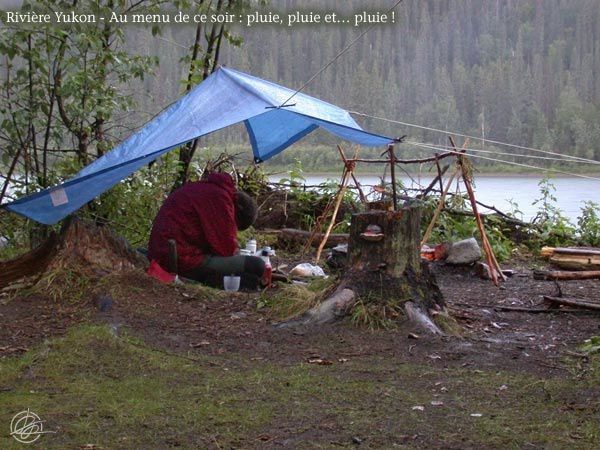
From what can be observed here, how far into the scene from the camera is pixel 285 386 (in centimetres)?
388

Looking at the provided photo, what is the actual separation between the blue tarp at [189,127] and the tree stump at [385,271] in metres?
1.53

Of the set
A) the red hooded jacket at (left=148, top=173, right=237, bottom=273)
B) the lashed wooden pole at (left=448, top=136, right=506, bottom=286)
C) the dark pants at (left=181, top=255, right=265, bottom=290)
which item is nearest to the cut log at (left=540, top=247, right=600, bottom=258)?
the lashed wooden pole at (left=448, top=136, right=506, bottom=286)

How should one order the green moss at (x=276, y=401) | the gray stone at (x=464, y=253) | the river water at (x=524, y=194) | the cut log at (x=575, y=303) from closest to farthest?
the green moss at (x=276, y=401)
the cut log at (x=575, y=303)
the gray stone at (x=464, y=253)
the river water at (x=524, y=194)

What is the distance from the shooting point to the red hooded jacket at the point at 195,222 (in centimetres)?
606

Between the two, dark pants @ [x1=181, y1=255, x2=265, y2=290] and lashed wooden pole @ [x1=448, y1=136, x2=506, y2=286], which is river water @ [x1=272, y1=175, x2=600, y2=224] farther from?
dark pants @ [x1=181, y1=255, x2=265, y2=290]

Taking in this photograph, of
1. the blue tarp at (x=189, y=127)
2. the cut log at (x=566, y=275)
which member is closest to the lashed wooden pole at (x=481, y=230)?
the cut log at (x=566, y=275)

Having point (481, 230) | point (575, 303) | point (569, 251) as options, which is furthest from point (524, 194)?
point (575, 303)

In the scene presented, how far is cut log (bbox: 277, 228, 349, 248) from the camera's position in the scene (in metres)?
8.35

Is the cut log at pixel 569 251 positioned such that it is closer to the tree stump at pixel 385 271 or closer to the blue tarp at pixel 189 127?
the blue tarp at pixel 189 127

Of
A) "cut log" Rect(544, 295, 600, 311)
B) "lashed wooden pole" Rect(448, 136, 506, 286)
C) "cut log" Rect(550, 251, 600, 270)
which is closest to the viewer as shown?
"cut log" Rect(544, 295, 600, 311)

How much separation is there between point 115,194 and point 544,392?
4.25 m

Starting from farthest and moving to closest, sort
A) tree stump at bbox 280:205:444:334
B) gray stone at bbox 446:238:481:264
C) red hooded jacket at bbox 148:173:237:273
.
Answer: gray stone at bbox 446:238:481:264 → red hooded jacket at bbox 148:173:237:273 → tree stump at bbox 280:205:444:334

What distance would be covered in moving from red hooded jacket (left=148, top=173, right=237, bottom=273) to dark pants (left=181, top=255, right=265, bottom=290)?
5cm

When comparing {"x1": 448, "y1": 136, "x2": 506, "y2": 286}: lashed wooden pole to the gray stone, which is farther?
the gray stone
